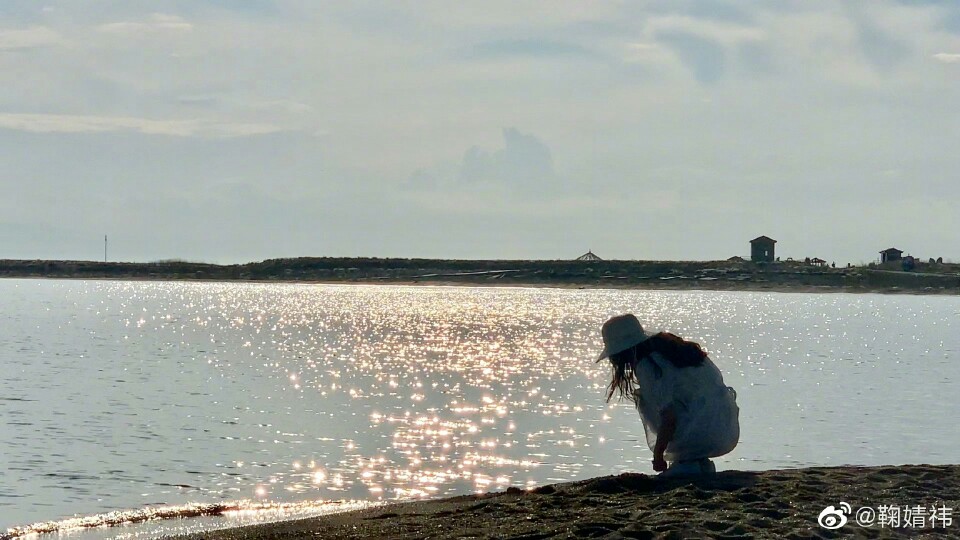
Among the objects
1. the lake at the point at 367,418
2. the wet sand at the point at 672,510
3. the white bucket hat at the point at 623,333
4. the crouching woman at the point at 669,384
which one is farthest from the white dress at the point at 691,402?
the lake at the point at 367,418

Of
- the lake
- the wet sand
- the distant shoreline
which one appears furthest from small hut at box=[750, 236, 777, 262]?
the wet sand

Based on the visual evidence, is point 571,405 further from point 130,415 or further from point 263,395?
point 130,415

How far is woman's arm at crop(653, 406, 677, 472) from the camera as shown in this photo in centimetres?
1164

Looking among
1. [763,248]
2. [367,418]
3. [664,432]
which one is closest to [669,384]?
[664,432]

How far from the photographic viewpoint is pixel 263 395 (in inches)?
1241

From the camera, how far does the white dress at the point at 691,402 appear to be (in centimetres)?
1159

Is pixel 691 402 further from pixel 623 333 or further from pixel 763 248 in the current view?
pixel 763 248

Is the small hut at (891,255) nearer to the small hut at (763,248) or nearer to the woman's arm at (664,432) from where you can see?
the small hut at (763,248)

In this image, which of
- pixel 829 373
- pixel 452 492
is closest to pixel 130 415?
pixel 452 492

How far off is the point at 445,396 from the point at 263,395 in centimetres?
473

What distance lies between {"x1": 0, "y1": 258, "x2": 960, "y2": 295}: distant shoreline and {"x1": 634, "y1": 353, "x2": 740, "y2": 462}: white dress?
133 m

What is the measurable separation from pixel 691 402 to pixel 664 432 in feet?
1.28

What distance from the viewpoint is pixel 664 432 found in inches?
462

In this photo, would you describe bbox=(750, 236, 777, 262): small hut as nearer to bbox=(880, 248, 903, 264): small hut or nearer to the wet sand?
bbox=(880, 248, 903, 264): small hut
